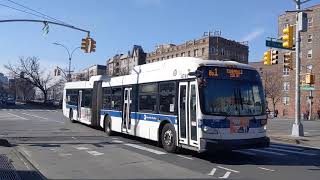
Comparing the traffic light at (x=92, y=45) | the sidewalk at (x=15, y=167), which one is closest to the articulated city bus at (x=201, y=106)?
the sidewalk at (x=15, y=167)

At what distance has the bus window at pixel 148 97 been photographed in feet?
57.6

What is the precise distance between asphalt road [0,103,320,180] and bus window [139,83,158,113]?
1434mm

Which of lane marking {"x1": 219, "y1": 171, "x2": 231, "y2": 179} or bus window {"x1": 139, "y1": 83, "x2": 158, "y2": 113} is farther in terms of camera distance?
bus window {"x1": 139, "y1": 83, "x2": 158, "y2": 113}

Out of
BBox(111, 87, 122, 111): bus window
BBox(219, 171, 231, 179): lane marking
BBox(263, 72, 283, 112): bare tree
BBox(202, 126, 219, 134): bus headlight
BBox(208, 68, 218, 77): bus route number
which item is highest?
BBox(263, 72, 283, 112): bare tree

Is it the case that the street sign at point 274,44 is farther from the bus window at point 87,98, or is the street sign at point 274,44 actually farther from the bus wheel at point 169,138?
the bus wheel at point 169,138

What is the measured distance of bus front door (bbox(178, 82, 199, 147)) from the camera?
14.5 meters

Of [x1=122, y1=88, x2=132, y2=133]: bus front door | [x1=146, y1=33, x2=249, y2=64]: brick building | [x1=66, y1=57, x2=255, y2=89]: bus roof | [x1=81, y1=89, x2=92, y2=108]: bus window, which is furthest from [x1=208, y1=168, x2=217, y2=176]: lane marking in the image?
[x1=146, y1=33, x2=249, y2=64]: brick building

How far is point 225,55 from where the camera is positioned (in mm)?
106812

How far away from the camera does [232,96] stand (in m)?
14.5

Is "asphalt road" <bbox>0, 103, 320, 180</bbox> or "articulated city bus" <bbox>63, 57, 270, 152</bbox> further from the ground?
"articulated city bus" <bbox>63, 57, 270, 152</bbox>

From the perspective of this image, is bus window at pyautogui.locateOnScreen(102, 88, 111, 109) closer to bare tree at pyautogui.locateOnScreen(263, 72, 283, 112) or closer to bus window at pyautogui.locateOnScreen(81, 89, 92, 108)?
bus window at pyautogui.locateOnScreen(81, 89, 92, 108)

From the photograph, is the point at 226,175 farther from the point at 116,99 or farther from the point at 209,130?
the point at 116,99

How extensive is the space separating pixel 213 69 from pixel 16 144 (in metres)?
8.34

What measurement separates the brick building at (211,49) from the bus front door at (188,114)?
3240 inches
